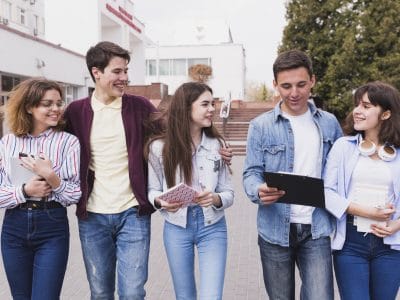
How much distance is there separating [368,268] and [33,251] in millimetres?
2068

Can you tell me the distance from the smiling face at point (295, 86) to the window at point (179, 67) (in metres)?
47.1

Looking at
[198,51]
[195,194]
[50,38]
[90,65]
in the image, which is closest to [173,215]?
[195,194]

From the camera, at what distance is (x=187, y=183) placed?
3217mm

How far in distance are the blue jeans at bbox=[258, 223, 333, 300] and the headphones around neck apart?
0.57 meters

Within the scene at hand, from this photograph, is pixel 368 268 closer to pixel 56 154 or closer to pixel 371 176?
pixel 371 176

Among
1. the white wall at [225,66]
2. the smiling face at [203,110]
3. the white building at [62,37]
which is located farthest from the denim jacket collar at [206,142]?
the white wall at [225,66]

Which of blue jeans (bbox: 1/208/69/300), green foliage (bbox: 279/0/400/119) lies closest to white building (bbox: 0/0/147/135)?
green foliage (bbox: 279/0/400/119)

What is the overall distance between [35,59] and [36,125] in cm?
2020

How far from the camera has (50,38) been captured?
34406 mm

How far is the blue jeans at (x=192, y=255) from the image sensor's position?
10.3ft

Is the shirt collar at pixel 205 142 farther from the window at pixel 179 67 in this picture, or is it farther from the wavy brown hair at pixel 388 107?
the window at pixel 179 67

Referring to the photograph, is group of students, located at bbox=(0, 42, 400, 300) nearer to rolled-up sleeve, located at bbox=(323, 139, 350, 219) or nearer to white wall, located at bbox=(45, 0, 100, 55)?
rolled-up sleeve, located at bbox=(323, 139, 350, 219)

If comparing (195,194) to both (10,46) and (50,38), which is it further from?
(50,38)

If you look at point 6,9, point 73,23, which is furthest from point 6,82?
point 6,9
